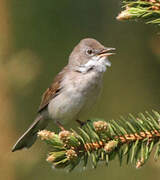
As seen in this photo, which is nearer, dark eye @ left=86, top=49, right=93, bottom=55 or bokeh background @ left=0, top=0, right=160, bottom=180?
bokeh background @ left=0, top=0, right=160, bottom=180

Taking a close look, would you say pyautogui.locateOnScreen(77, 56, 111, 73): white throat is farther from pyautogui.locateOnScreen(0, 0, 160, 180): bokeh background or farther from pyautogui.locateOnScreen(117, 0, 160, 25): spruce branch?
pyautogui.locateOnScreen(117, 0, 160, 25): spruce branch

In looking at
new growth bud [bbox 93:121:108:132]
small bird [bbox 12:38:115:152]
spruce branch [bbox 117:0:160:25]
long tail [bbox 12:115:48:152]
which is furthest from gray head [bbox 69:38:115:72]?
new growth bud [bbox 93:121:108:132]

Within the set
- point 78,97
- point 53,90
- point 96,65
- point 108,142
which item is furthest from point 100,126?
point 53,90

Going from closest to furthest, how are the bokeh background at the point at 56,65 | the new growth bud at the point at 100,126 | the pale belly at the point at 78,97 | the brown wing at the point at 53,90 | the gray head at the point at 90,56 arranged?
the new growth bud at the point at 100,126 → the bokeh background at the point at 56,65 → the pale belly at the point at 78,97 → the gray head at the point at 90,56 → the brown wing at the point at 53,90

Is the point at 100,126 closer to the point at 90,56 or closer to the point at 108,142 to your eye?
the point at 108,142

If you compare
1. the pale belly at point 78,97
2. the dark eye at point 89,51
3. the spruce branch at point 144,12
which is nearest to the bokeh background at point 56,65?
the pale belly at point 78,97

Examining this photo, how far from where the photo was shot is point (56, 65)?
23.3 feet

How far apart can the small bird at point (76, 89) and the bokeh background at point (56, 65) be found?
0.24m

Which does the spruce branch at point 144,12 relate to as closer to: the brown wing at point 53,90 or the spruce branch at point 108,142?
the spruce branch at point 108,142

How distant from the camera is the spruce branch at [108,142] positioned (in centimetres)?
210

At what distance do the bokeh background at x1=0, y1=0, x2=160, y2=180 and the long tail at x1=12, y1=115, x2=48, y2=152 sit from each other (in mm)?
109

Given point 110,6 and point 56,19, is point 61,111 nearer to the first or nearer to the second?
point 56,19

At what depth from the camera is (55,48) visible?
691 centimetres

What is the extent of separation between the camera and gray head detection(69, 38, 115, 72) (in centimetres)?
434
